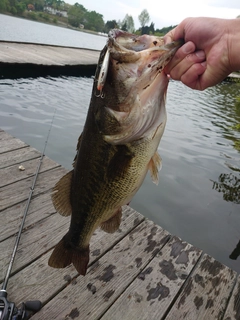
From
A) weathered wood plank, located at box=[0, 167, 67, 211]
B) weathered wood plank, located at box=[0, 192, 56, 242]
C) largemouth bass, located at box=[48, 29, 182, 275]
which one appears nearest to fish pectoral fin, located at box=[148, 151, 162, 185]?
largemouth bass, located at box=[48, 29, 182, 275]

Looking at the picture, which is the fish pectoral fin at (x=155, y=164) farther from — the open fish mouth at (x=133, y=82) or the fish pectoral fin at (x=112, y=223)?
the fish pectoral fin at (x=112, y=223)

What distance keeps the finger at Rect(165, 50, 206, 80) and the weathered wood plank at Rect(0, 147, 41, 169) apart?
2.87 metres

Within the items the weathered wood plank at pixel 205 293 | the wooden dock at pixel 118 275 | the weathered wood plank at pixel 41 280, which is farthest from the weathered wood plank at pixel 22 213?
the weathered wood plank at pixel 205 293

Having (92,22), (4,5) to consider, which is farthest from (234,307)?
(92,22)

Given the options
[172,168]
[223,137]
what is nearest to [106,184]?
[172,168]

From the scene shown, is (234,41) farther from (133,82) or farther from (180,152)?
(180,152)

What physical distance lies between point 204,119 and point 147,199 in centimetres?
705

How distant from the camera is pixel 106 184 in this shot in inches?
66.2

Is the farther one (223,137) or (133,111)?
(223,137)

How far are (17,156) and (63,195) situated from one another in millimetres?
2542

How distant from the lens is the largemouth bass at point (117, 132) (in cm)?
141

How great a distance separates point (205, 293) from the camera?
99.7 inches

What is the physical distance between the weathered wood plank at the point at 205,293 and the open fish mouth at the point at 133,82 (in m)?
1.62

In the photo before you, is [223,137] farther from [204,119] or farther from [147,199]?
[147,199]
